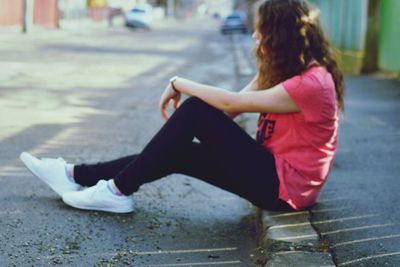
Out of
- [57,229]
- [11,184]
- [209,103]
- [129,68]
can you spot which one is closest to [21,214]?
[57,229]

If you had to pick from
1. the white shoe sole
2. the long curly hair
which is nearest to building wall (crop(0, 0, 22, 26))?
the white shoe sole

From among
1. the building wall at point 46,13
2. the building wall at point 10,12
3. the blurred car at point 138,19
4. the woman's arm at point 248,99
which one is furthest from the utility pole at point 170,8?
the woman's arm at point 248,99

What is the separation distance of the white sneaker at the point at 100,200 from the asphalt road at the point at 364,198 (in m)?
0.97

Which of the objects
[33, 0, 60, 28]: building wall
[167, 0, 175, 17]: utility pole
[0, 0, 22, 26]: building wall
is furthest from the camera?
[167, 0, 175, 17]: utility pole

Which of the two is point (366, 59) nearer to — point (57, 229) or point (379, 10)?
point (379, 10)

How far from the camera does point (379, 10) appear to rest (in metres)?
13.3

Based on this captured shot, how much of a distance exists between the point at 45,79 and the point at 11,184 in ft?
22.0

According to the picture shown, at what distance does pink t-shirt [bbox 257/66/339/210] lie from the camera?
3328 mm

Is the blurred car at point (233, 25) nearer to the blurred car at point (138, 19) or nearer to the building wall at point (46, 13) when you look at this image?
the blurred car at point (138, 19)

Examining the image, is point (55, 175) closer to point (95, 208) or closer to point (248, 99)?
point (95, 208)

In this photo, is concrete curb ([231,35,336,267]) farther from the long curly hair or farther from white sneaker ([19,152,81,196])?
white sneaker ([19,152,81,196])

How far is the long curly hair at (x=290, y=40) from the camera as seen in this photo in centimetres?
335

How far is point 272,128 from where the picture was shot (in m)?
3.51

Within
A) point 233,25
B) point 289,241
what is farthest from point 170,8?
point 289,241
